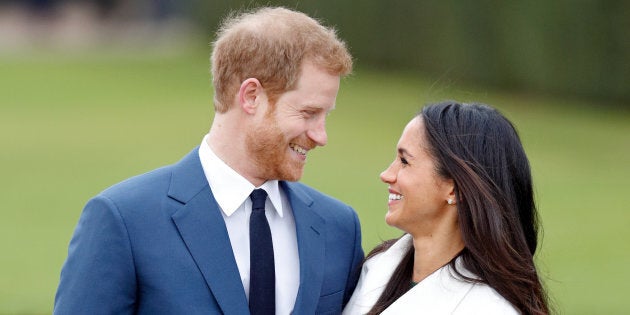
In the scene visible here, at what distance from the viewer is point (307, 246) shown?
420 centimetres

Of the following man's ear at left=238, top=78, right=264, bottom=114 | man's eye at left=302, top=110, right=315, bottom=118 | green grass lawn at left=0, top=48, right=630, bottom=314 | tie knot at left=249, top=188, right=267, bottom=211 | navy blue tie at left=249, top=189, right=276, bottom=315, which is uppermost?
man's ear at left=238, top=78, right=264, bottom=114

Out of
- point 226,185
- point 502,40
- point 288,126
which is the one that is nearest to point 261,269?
point 226,185

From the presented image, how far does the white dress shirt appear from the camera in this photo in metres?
4.07

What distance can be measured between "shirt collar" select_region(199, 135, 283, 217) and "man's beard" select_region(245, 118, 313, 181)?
0.23 ft

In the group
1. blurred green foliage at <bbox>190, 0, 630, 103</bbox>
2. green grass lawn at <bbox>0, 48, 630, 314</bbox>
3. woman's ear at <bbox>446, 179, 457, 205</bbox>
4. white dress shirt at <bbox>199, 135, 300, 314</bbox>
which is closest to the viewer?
white dress shirt at <bbox>199, 135, 300, 314</bbox>

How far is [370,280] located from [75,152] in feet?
50.2

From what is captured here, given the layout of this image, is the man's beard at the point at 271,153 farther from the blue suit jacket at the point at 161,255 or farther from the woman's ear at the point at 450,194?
the woman's ear at the point at 450,194

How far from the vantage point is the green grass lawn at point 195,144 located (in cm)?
1201

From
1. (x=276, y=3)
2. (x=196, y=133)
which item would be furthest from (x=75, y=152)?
(x=276, y=3)

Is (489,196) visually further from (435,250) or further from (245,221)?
(245,221)

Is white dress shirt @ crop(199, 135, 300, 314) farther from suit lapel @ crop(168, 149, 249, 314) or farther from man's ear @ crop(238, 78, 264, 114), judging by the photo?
man's ear @ crop(238, 78, 264, 114)

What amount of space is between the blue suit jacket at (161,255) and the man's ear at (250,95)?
0.25 meters

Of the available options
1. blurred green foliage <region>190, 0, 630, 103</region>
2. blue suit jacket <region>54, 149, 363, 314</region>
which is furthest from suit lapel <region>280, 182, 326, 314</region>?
blurred green foliage <region>190, 0, 630, 103</region>

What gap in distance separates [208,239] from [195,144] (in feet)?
51.4
